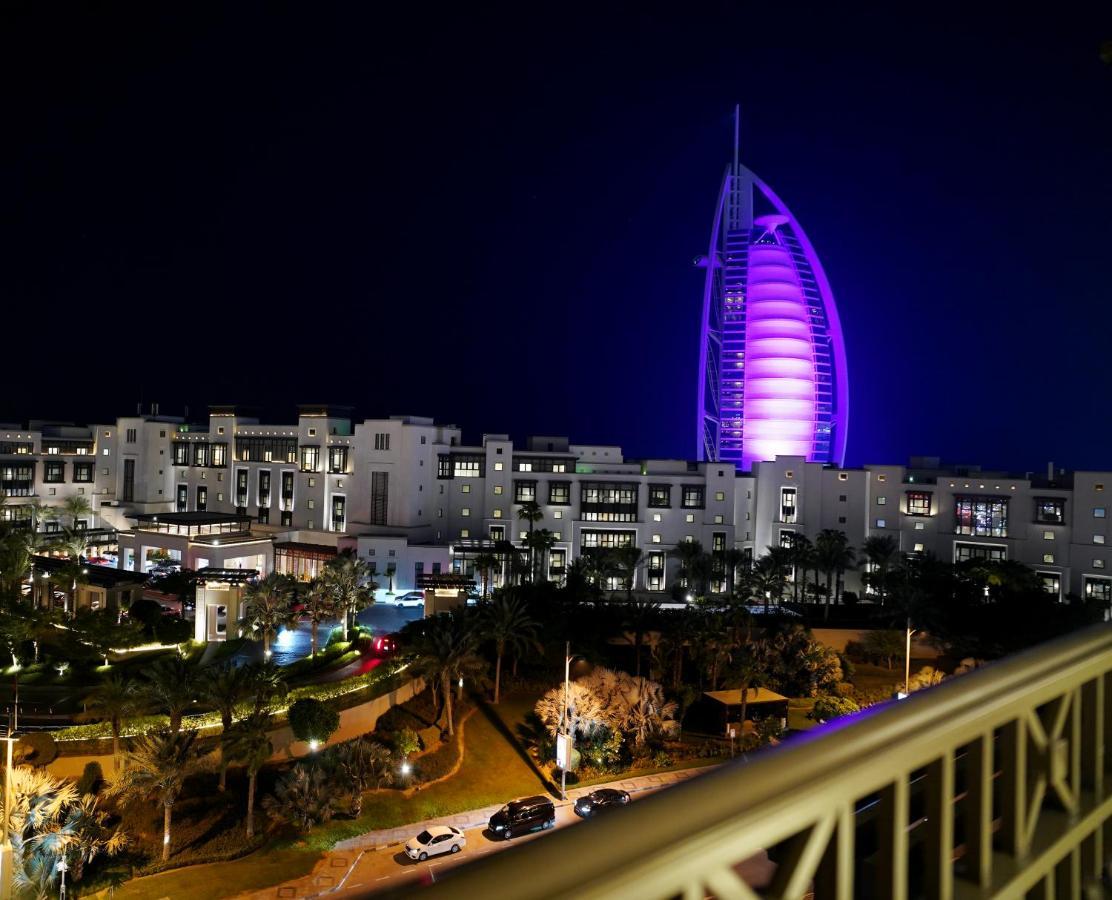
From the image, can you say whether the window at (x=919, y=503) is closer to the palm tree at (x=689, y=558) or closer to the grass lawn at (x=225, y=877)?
the palm tree at (x=689, y=558)

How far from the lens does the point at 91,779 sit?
767 inches

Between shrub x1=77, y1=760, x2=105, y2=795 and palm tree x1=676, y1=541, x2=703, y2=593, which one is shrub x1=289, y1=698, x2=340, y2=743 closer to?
shrub x1=77, y1=760, x2=105, y2=795

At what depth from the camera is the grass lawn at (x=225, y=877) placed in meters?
→ 16.2

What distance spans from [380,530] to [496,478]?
7.82 metres

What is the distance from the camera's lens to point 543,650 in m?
28.0

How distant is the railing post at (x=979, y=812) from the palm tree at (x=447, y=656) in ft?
76.9

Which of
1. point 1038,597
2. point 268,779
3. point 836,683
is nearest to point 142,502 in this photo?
point 268,779

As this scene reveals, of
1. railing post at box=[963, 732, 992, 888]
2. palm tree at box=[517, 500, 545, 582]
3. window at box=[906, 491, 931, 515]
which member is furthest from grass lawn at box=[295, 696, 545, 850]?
window at box=[906, 491, 931, 515]

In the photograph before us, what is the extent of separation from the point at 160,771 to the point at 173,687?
2.30 meters

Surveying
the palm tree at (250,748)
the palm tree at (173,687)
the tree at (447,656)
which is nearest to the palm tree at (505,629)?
the tree at (447,656)

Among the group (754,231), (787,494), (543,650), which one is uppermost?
(754,231)

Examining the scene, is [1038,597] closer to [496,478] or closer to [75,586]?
[496,478]

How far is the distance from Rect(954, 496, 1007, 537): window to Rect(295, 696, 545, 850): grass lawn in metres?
30.6

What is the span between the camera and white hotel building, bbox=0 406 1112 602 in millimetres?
42688
